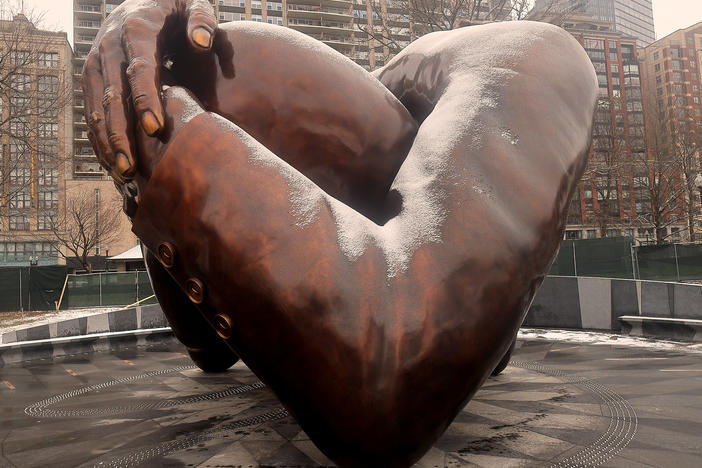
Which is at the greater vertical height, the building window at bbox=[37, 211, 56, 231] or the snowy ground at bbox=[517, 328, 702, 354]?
the building window at bbox=[37, 211, 56, 231]

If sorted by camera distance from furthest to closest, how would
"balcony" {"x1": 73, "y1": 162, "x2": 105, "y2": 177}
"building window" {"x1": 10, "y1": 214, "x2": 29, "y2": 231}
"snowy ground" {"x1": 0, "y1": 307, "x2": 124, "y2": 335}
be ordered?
"balcony" {"x1": 73, "y1": 162, "x2": 105, "y2": 177}
"building window" {"x1": 10, "y1": 214, "x2": 29, "y2": 231}
"snowy ground" {"x1": 0, "y1": 307, "x2": 124, "y2": 335}

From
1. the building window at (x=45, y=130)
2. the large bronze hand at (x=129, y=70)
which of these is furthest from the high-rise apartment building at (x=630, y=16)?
the large bronze hand at (x=129, y=70)

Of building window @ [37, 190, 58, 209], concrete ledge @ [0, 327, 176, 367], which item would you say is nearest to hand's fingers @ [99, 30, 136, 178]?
concrete ledge @ [0, 327, 176, 367]

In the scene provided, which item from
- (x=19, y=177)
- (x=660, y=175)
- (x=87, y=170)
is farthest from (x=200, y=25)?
(x=87, y=170)

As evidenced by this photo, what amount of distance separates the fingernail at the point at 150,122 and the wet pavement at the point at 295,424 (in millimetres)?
1599

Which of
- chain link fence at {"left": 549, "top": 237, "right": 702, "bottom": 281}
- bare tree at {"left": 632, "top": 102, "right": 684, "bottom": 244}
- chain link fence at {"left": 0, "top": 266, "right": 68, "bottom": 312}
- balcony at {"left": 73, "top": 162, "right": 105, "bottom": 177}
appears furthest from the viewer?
balcony at {"left": 73, "top": 162, "right": 105, "bottom": 177}

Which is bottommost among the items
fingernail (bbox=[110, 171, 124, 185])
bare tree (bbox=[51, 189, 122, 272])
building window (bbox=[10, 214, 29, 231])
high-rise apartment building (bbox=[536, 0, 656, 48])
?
fingernail (bbox=[110, 171, 124, 185])

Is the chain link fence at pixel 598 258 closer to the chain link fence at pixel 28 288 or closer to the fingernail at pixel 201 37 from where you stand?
the fingernail at pixel 201 37

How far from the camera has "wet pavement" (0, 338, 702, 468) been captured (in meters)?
2.65

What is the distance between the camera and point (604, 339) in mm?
6863

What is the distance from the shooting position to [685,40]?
86500mm

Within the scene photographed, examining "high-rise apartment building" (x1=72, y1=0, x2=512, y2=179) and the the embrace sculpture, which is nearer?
the the embrace sculpture

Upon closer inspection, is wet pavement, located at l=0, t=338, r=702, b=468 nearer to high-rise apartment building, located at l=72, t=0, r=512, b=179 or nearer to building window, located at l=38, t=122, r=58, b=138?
building window, located at l=38, t=122, r=58, b=138

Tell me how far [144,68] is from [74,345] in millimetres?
6229
